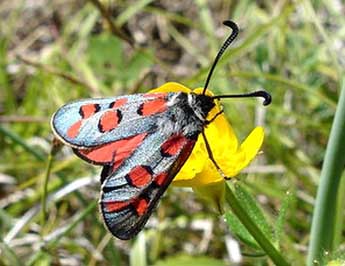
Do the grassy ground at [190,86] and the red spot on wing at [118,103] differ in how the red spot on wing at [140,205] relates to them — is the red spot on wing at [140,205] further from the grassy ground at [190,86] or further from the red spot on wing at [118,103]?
the grassy ground at [190,86]

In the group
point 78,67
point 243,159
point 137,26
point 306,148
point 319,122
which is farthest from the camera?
point 137,26

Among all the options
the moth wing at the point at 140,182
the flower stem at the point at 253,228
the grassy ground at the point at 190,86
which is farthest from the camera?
the grassy ground at the point at 190,86

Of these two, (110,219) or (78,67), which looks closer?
(110,219)

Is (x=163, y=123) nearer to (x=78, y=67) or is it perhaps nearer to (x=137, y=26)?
(x=78, y=67)

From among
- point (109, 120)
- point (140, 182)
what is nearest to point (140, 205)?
point (140, 182)

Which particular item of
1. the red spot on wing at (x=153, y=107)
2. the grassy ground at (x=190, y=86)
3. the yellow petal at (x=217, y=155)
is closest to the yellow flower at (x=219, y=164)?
the yellow petal at (x=217, y=155)

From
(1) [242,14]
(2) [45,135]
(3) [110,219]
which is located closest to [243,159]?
(3) [110,219]
